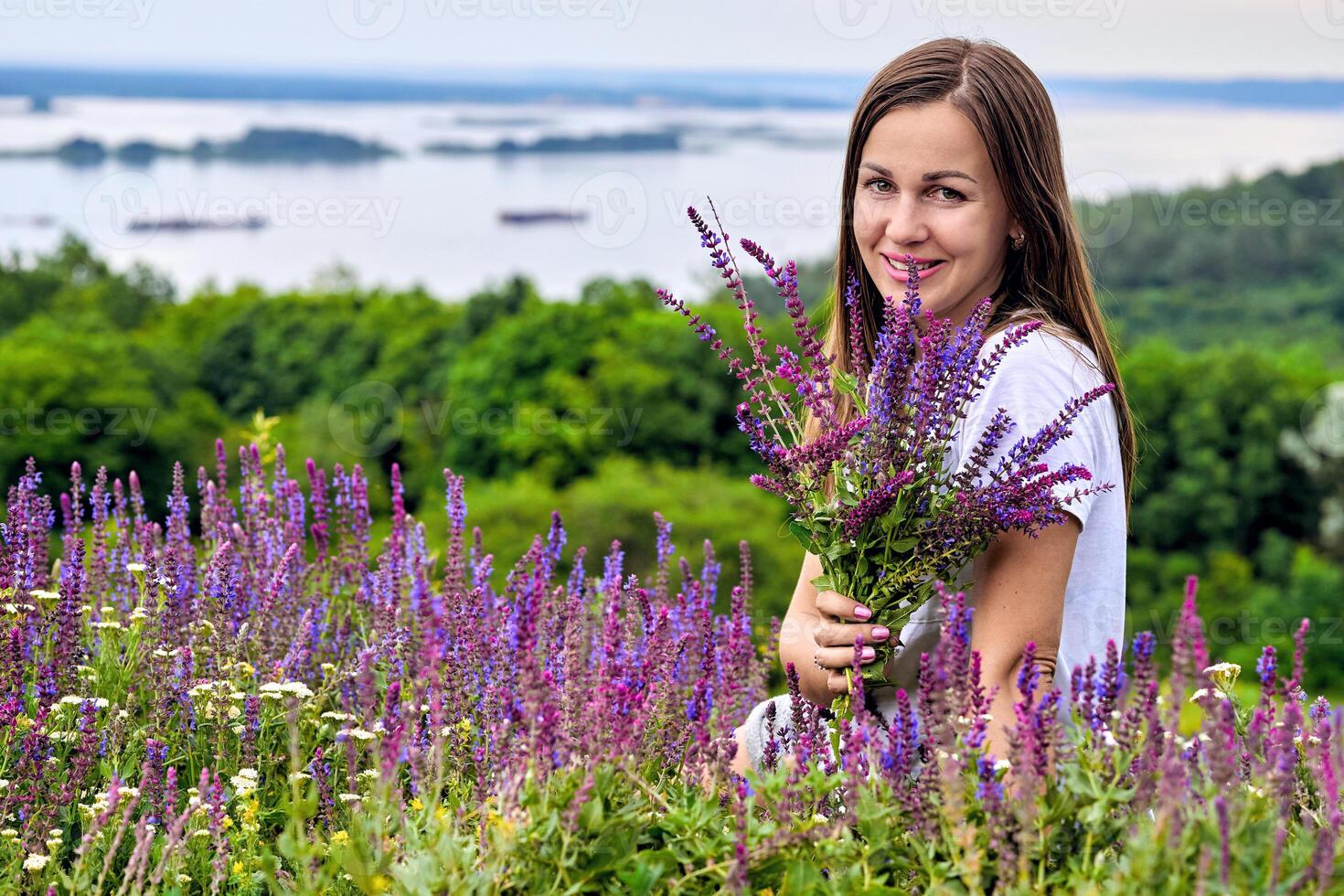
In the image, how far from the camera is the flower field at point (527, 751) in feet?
7.08

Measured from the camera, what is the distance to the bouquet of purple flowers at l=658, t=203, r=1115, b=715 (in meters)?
2.57

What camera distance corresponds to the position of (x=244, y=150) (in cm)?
5472

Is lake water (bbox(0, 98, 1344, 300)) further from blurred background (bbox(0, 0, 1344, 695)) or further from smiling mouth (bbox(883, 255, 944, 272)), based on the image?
smiling mouth (bbox(883, 255, 944, 272))

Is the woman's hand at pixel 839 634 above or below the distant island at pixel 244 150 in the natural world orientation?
below

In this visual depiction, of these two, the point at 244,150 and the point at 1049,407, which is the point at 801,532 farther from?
the point at 244,150

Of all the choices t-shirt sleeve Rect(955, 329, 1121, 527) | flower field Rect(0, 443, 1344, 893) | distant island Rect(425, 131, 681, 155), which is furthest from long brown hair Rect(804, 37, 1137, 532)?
distant island Rect(425, 131, 681, 155)

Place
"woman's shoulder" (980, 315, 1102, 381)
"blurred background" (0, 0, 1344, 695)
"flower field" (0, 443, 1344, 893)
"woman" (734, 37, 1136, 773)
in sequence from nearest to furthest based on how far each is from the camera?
"flower field" (0, 443, 1344, 893) < "woman" (734, 37, 1136, 773) < "woman's shoulder" (980, 315, 1102, 381) < "blurred background" (0, 0, 1344, 695)

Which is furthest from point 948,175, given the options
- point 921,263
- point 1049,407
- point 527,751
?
point 527,751

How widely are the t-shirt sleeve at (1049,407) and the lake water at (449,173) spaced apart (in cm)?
4146

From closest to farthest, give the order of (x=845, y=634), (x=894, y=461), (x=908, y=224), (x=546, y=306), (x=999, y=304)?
(x=894, y=461) → (x=845, y=634) → (x=908, y=224) → (x=999, y=304) → (x=546, y=306)

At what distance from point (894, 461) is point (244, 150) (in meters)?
55.9

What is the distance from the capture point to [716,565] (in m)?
4.27

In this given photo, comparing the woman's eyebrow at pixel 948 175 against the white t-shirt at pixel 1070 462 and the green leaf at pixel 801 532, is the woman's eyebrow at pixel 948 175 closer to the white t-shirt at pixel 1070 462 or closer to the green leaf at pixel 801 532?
the white t-shirt at pixel 1070 462

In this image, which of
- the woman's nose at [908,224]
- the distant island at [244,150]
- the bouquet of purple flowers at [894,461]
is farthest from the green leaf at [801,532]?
the distant island at [244,150]
